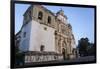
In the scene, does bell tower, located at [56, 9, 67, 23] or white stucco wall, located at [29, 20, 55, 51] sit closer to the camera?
white stucco wall, located at [29, 20, 55, 51]

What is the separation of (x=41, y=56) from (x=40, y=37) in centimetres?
21

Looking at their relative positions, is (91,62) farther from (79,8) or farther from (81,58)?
(79,8)

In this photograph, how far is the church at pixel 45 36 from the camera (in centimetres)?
219

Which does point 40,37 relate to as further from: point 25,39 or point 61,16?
point 61,16

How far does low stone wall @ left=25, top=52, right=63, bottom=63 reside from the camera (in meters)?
2.19

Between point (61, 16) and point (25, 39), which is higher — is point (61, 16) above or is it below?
above

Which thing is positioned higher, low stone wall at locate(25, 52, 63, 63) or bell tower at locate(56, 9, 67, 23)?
bell tower at locate(56, 9, 67, 23)

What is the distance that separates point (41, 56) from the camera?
2250 mm

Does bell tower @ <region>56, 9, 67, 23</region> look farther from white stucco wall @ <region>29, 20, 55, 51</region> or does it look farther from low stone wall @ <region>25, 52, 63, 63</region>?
low stone wall @ <region>25, 52, 63, 63</region>

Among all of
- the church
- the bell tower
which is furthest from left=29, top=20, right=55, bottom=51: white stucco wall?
the bell tower

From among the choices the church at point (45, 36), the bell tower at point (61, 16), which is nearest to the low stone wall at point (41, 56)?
the church at point (45, 36)

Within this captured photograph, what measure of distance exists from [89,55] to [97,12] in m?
0.54

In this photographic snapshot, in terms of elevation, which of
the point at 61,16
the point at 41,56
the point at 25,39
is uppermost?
the point at 61,16

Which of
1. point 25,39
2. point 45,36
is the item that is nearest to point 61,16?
point 45,36
